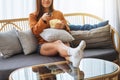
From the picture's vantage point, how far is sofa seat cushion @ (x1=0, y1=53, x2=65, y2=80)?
7.79ft

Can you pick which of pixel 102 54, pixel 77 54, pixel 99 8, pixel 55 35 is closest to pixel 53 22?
pixel 55 35

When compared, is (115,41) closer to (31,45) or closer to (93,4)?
(93,4)

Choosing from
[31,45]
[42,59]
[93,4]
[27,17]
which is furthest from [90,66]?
[93,4]

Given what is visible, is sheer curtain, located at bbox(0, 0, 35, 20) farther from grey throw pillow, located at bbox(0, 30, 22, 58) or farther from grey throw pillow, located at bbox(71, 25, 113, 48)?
grey throw pillow, located at bbox(71, 25, 113, 48)

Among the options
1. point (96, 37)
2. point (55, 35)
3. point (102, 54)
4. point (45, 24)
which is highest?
point (45, 24)

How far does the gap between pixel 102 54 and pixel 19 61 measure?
0.94m

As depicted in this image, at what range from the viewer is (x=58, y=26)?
2.87 m

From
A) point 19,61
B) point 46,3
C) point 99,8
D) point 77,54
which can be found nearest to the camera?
point 77,54

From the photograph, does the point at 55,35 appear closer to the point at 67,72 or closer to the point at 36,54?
the point at 36,54

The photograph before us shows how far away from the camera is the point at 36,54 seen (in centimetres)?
285

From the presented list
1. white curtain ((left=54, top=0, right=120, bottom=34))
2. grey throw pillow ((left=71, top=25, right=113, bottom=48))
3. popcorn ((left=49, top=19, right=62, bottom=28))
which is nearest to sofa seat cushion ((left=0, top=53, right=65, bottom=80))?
popcorn ((left=49, top=19, right=62, bottom=28))

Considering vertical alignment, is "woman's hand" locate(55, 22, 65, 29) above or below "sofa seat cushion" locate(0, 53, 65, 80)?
above

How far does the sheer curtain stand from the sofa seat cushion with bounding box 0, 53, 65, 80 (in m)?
0.59

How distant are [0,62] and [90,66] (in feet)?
2.95
